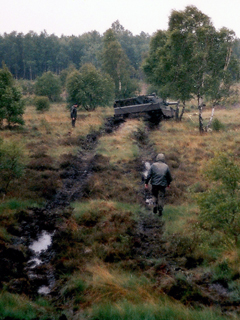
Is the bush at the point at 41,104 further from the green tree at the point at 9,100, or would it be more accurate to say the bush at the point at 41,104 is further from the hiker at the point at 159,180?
the hiker at the point at 159,180

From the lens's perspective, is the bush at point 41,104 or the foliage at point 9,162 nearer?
the foliage at point 9,162

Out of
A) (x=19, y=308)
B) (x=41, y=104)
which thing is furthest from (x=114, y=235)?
(x=41, y=104)

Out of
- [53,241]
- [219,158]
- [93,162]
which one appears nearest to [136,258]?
[53,241]

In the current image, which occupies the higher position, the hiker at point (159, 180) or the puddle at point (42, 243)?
the hiker at point (159, 180)

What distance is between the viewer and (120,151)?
1644 centimetres

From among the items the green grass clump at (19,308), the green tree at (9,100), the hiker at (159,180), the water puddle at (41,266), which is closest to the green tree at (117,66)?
the green tree at (9,100)

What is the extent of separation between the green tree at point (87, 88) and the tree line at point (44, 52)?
49270mm

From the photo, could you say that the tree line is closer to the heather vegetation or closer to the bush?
the bush

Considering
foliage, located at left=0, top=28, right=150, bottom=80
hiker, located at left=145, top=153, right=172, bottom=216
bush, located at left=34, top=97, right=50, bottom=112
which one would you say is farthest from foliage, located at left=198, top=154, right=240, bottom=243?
foliage, located at left=0, top=28, right=150, bottom=80

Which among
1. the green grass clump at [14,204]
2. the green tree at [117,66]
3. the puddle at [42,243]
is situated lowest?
the puddle at [42,243]

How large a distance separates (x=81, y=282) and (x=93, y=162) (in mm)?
9510

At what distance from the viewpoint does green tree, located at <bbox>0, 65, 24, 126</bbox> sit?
63.1 ft

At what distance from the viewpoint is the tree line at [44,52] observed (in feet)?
280

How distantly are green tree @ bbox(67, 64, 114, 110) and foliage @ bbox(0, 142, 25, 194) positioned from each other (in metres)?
25.4
